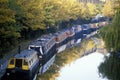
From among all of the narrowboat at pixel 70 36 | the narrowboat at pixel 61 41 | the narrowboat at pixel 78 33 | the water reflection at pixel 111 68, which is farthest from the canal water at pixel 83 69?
the narrowboat at pixel 78 33

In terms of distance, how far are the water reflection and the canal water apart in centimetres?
61

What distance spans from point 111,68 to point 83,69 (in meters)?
3.56

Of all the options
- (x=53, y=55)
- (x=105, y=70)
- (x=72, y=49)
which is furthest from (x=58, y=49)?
(x=105, y=70)

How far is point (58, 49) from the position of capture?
5238 cm

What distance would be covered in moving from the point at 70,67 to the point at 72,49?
13099mm

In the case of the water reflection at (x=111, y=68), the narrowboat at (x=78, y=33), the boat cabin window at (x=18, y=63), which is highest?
the boat cabin window at (x=18, y=63)

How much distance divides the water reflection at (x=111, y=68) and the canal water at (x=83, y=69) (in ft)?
2.01

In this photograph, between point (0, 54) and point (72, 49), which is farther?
point (72, 49)

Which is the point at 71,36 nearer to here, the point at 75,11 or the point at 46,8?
the point at 46,8

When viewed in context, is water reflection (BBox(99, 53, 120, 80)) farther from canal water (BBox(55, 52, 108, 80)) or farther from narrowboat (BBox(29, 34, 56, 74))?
narrowboat (BBox(29, 34, 56, 74))

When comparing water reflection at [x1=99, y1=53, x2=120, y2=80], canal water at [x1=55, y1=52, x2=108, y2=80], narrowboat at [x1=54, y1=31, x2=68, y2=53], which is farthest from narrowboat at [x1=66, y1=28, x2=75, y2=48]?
water reflection at [x1=99, y1=53, x2=120, y2=80]

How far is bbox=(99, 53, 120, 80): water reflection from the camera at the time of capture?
34344 millimetres

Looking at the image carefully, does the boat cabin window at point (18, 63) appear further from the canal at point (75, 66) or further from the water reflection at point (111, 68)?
the water reflection at point (111, 68)

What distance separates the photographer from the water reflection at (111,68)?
34344mm
